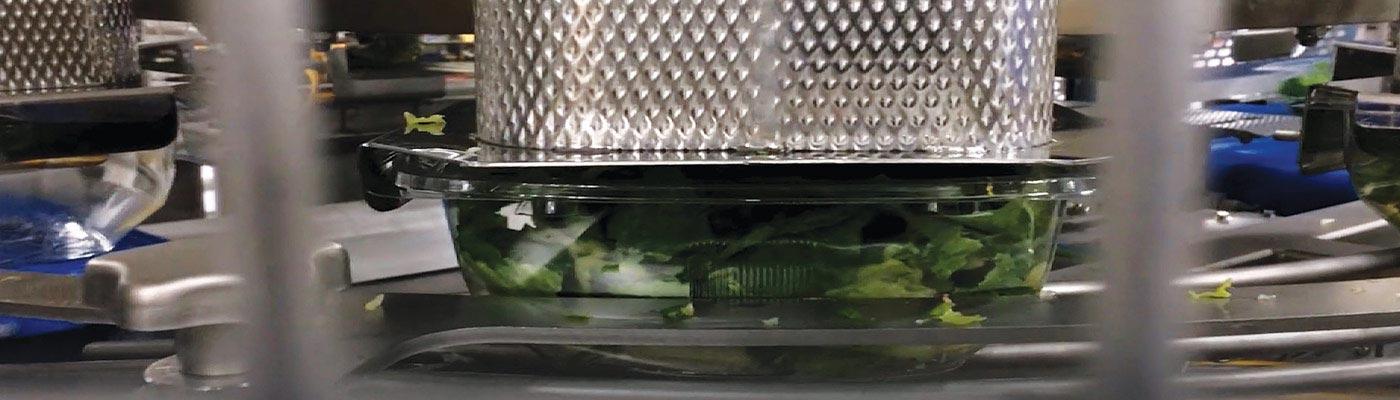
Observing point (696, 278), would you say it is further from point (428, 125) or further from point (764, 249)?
point (428, 125)

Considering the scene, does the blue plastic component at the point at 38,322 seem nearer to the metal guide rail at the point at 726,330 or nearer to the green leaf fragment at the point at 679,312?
the metal guide rail at the point at 726,330

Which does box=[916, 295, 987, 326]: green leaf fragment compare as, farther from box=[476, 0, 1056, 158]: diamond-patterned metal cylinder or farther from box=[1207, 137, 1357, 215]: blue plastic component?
box=[1207, 137, 1357, 215]: blue plastic component

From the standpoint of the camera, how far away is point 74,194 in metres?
0.58

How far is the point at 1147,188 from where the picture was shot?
182mm

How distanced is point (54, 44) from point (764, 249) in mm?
367

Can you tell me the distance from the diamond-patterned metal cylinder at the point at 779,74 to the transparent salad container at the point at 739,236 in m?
0.01

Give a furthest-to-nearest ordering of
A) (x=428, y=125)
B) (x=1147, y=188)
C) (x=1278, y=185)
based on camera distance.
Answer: (x=1278, y=185)
(x=428, y=125)
(x=1147, y=188)

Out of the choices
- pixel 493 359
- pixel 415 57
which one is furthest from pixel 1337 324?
pixel 415 57

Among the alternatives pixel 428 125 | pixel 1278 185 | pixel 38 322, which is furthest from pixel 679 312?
pixel 1278 185

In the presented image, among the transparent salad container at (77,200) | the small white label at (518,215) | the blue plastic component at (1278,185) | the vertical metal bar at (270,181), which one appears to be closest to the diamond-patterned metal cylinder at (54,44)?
the transparent salad container at (77,200)

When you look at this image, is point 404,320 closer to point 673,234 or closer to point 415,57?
point 673,234

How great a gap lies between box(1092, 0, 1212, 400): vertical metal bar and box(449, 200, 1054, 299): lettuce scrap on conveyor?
8.6 inches

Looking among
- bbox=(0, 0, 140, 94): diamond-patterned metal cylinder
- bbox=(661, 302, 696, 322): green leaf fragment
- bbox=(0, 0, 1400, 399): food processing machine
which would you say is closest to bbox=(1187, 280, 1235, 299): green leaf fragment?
bbox=(0, 0, 1400, 399): food processing machine

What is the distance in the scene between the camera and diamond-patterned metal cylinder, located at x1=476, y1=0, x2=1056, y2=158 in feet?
1.25
